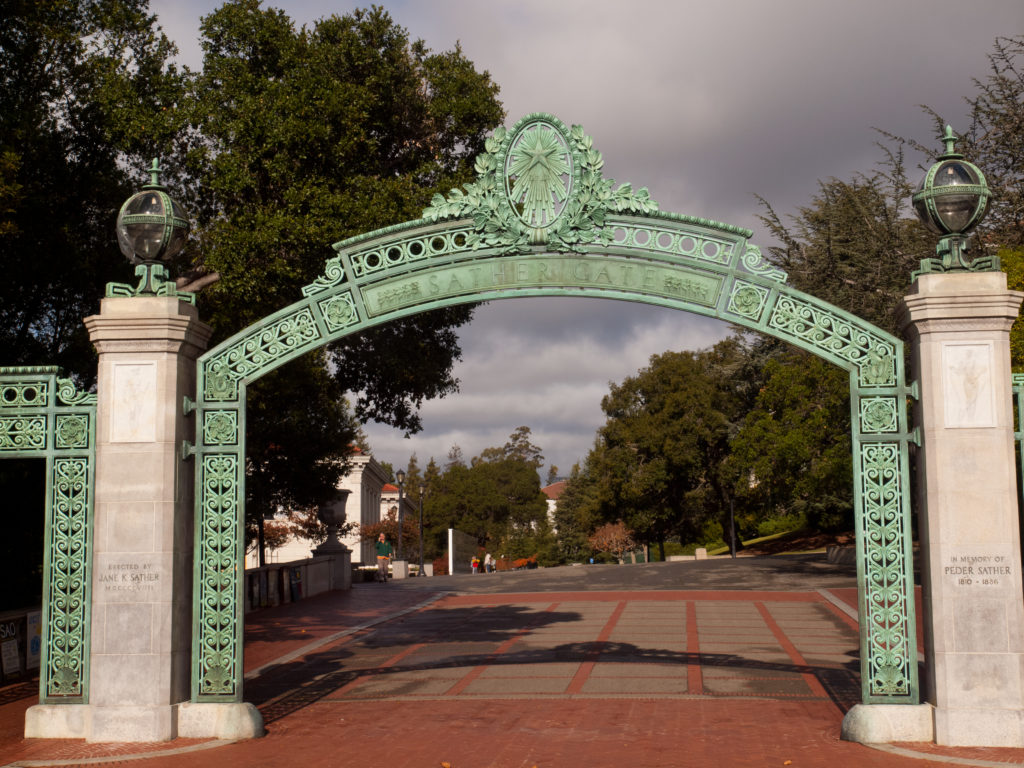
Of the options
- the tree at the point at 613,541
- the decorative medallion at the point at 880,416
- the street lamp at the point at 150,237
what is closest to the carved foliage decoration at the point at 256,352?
the street lamp at the point at 150,237

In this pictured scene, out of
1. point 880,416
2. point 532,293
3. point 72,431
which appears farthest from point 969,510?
point 72,431

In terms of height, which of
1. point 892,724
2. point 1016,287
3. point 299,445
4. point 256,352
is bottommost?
point 892,724

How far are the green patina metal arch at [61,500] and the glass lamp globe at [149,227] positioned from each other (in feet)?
4.39

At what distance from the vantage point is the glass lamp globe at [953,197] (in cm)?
874

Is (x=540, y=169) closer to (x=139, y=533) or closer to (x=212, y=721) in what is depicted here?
(x=139, y=533)

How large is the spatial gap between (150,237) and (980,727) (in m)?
8.27

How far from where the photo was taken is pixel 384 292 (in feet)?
31.8

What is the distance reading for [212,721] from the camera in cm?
894

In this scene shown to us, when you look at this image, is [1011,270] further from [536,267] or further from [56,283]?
[56,283]

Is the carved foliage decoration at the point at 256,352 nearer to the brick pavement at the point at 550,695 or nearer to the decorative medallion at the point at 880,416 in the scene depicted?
the brick pavement at the point at 550,695

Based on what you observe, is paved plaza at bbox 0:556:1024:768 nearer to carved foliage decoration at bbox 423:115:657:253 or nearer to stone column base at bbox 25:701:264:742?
stone column base at bbox 25:701:264:742

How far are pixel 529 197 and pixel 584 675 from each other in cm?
593

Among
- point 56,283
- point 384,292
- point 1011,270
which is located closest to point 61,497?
point 384,292

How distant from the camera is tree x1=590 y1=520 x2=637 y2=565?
200 ft
